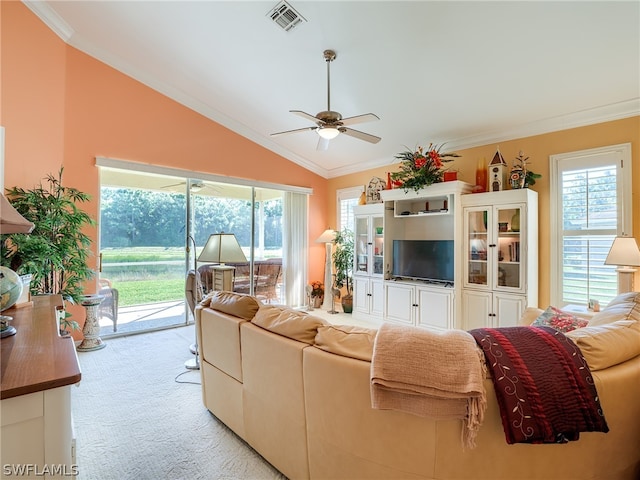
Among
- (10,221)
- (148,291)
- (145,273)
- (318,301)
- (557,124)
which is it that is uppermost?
(557,124)

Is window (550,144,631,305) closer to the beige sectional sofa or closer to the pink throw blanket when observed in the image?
the beige sectional sofa

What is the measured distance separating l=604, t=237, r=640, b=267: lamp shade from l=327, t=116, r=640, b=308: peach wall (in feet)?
1.82

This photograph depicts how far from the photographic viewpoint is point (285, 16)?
9.80ft

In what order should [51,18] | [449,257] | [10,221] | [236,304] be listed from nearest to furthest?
[10,221] → [236,304] → [51,18] → [449,257]

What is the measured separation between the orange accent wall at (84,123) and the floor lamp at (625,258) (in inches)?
186

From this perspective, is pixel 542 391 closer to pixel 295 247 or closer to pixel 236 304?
pixel 236 304

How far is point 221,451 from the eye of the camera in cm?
200

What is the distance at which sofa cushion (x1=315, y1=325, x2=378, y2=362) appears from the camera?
1.39 metres

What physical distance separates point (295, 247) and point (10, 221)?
16.3ft

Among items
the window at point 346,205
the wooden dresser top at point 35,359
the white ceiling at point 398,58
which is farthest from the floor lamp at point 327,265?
the wooden dresser top at point 35,359

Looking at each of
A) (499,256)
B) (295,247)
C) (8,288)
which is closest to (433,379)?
(8,288)

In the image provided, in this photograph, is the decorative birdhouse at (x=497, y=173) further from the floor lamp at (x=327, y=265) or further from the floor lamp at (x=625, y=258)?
the floor lamp at (x=327, y=265)

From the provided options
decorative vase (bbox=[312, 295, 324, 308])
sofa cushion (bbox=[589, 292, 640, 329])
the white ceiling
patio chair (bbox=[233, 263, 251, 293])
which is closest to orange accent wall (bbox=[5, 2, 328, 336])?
the white ceiling

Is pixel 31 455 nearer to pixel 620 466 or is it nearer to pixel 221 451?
pixel 221 451
